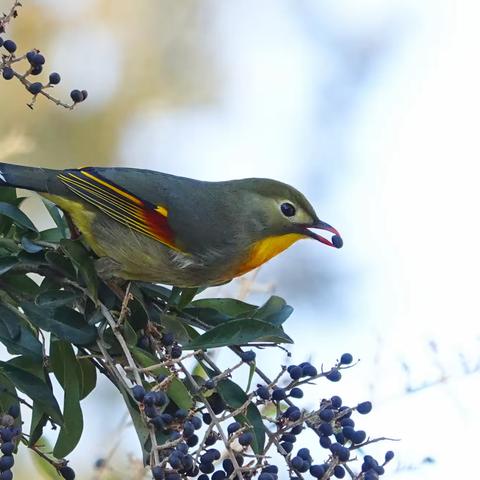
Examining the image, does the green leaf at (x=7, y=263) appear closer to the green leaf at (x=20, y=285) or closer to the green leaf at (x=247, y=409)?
the green leaf at (x=20, y=285)

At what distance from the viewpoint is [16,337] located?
239cm

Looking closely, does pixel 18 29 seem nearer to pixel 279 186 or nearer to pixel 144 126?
pixel 144 126

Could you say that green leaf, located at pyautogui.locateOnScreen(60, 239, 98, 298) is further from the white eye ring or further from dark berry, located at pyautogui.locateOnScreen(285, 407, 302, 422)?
the white eye ring

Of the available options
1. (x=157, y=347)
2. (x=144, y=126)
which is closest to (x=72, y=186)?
(x=157, y=347)

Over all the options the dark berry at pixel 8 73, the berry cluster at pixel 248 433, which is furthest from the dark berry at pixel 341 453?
the dark berry at pixel 8 73

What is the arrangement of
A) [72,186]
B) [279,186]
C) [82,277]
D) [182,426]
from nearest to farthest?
[182,426]
[82,277]
[72,186]
[279,186]

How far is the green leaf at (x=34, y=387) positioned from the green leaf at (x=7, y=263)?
22 cm

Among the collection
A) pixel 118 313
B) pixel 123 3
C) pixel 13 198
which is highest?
pixel 123 3

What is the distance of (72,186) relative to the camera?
322 cm

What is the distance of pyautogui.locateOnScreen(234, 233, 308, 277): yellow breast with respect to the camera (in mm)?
3514

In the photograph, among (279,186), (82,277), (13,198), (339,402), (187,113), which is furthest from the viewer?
(187,113)

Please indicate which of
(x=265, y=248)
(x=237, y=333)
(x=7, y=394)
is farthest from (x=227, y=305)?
(x=265, y=248)

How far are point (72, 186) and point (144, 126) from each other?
17.2ft

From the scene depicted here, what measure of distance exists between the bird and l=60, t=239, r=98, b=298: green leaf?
35 cm
